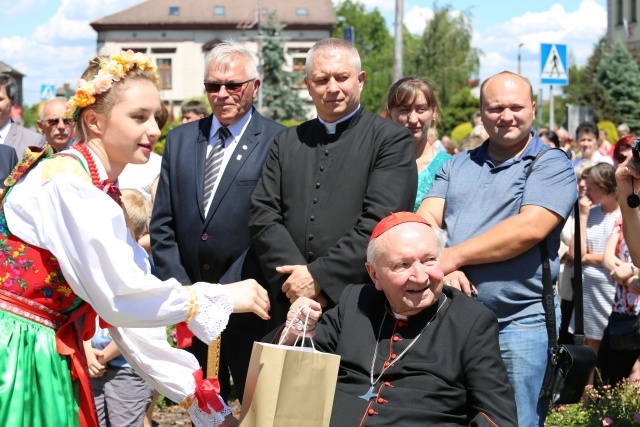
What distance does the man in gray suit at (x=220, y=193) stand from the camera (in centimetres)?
486

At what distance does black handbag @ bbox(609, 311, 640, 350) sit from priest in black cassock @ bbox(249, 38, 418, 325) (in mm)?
2720

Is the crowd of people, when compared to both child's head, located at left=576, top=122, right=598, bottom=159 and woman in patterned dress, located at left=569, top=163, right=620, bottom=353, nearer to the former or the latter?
woman in patterned dress, located at left=569, top=163, right=620, bottom=353

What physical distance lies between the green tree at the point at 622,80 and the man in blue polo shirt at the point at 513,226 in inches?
1575

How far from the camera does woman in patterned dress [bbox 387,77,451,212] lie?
5.43 m

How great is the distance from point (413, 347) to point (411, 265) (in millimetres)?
345

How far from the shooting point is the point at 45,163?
3.14m

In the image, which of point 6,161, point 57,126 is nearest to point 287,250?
point 6,161

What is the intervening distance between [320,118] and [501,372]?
1.72m

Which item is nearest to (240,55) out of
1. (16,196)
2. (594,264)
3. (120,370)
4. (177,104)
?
(120,370)

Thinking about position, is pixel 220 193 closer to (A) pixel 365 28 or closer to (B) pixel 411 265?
(B) pixel 411 265

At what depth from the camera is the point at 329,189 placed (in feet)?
14.6

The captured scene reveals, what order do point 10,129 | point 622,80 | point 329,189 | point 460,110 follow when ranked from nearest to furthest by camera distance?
point 329,189 < point 10,129 < point 460,110 < point 622,80

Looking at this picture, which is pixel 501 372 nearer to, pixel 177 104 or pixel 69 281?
pixel 69 281

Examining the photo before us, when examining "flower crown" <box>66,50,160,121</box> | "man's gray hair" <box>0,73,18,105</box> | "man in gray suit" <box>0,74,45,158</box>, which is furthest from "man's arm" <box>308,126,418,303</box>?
"man's gray hair" <box>0,73,18,105</box>
